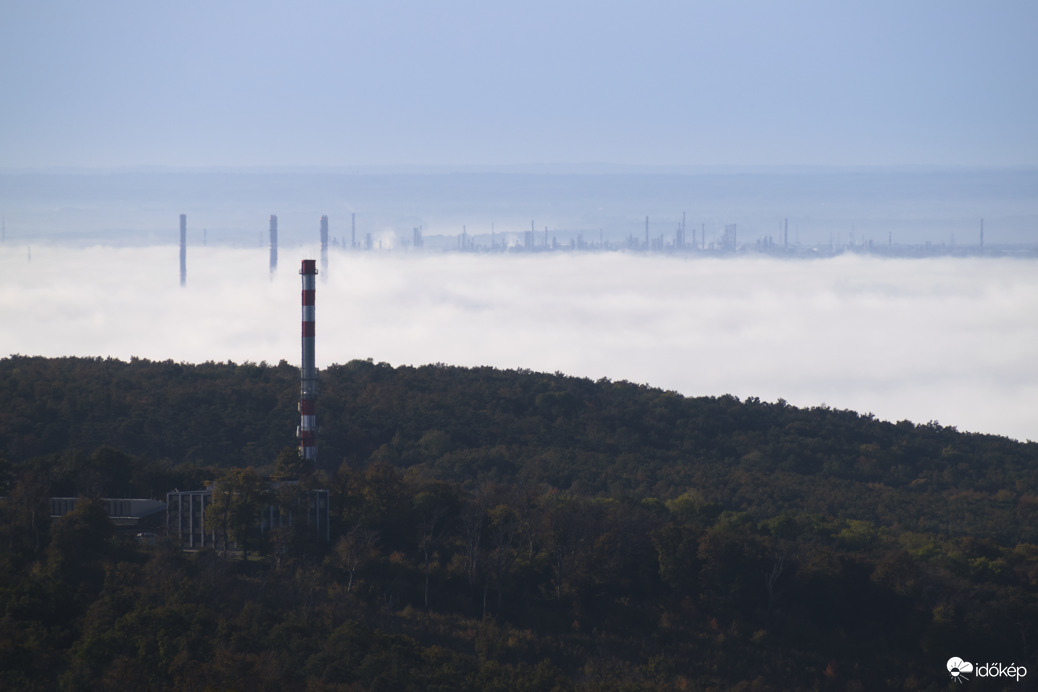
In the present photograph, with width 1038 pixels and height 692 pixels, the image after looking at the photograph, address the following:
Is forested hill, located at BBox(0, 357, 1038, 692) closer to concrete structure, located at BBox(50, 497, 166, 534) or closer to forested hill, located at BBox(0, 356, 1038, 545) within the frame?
forested hill, located at BBox(0, 356, 1038, 545)

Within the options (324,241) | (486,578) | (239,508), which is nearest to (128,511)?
(239,508)

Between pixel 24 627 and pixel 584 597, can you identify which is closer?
pixel 24 627

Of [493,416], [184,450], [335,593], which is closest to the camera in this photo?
[335,593]

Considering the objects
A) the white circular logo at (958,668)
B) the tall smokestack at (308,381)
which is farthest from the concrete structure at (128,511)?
the white circular logo at (958,668)

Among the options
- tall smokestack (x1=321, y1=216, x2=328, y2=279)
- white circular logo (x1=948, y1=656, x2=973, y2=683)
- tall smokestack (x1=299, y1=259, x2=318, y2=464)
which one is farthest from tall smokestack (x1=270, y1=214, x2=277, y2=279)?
white circular logo (x1=948, y1=656, x2=973, y2=683)

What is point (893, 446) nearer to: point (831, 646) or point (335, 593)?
point (831, 646)

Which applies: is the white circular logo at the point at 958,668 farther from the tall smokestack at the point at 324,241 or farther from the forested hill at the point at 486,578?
the tall smokestack at the point at 324,241

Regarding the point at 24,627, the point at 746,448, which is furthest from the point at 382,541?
the point at 746,448
